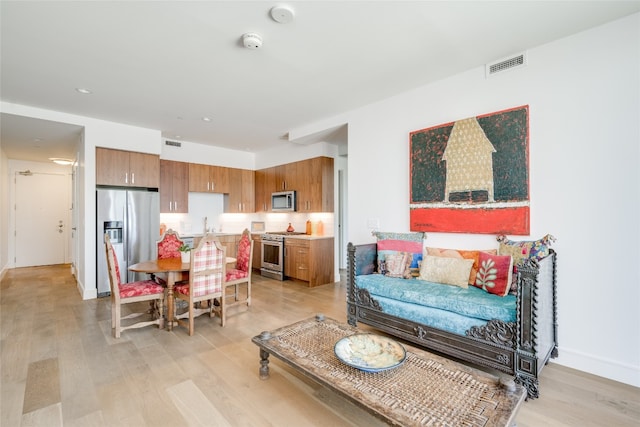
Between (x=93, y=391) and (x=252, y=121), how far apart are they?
384 cm

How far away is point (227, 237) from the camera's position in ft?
20.9

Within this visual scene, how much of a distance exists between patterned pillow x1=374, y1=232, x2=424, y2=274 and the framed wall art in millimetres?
149

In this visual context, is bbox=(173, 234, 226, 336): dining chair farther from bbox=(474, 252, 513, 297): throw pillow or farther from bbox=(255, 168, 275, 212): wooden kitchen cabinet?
A: bbox=(255, 168, 275, 212): wooden kitchen cabinet

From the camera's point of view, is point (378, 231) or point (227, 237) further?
point (227, 237)

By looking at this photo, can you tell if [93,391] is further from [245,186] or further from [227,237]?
[245,186]

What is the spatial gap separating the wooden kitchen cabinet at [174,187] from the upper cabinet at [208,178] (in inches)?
5.0

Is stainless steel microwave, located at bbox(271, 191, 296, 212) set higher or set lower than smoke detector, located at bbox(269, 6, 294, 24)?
lower

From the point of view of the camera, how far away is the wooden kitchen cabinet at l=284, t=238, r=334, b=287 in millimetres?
5188

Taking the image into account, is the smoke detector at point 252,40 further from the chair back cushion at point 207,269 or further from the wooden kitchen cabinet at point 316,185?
the wooden kitchen cabinet at point 316,185

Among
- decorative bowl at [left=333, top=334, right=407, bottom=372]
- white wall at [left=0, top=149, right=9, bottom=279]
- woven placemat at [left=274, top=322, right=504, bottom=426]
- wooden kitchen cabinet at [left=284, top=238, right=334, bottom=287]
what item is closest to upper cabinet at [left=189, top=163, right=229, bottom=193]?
wooden kitchen cabinet at [left=284, top=238, right=334, bottom=287]

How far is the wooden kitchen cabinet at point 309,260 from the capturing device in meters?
5.19

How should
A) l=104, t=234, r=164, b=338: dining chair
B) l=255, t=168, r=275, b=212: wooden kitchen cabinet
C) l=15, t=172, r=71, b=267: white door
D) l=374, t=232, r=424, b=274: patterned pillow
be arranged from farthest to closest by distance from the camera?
l=15, t=172, r=71, b=267: white door < l=255, t=168, r=275, b=212: wooden kitchen cabinet < l=374, t=232, r=424, b=274: patterned pillow < l=104, t=234, r=164, b=338: dining chair

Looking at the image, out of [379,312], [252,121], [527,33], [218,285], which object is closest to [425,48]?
[527,33]

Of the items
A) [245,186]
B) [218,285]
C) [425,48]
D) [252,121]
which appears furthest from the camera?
[245,186]
